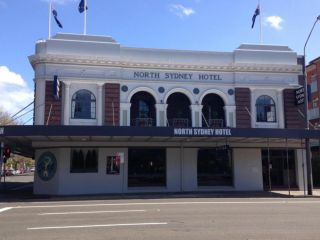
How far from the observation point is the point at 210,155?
28.2 meters

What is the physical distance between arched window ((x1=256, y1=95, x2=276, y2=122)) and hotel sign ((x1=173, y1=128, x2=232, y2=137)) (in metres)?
6.88

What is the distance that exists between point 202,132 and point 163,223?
12285 millimetres

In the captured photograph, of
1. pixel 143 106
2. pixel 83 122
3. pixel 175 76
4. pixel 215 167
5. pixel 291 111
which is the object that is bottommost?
pixel 215 167

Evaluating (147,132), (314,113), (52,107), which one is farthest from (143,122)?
(314,113)

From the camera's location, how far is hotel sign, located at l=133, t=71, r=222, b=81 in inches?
1131

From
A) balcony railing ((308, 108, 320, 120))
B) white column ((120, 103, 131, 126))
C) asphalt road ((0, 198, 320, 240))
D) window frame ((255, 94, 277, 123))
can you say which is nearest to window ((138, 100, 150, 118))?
white column ((120, 103, 131, 126))

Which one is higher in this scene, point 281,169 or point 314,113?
point 314,113

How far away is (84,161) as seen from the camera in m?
26.4

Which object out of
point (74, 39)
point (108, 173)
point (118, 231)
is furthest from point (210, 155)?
point (118, 231)

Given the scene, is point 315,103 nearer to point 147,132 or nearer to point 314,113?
point 314,113

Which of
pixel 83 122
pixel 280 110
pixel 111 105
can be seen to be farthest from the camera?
pixel 280 110

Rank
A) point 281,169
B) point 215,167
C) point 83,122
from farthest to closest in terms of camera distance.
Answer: point 281,169 < point 215,167 < point 83,122

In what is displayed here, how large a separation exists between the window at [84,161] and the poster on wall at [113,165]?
787 millimetres

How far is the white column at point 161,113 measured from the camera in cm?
2847
